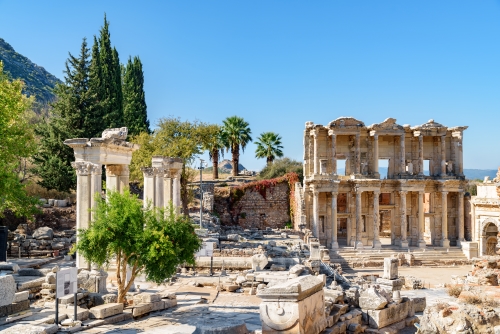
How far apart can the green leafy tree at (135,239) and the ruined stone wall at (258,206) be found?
33.5 meters

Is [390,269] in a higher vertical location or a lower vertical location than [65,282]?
lower

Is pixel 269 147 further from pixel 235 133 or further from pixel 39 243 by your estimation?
pixel 39 243

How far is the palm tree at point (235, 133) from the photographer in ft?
174

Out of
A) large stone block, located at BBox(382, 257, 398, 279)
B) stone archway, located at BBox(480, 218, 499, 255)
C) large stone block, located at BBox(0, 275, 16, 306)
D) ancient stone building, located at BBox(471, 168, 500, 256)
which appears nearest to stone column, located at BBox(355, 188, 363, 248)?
ancient stone building, located at BBox(471, 168, 500, 256)

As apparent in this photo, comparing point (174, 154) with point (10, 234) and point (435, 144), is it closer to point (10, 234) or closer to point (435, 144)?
point (10, 234)

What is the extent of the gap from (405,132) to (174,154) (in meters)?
19.5

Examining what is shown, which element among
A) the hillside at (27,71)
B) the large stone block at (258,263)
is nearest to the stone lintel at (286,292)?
the large stone block at (258,263)

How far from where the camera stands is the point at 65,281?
1155 centimetres

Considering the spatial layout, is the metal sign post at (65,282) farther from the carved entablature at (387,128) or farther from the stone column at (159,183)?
the carved entablature at (387,128)

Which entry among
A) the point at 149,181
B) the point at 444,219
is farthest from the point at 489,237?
the point at 149,181

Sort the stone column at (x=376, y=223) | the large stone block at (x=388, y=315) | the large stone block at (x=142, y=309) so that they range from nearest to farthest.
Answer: the large stone block at (x=388, y=315), the large stone block at (x=142, y=309), the stone column at (x=376, y=223)

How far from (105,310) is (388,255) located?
27.6m

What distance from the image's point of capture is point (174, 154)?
1284 inches

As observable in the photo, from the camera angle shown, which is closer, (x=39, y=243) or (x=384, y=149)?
(x=39, y=243)
